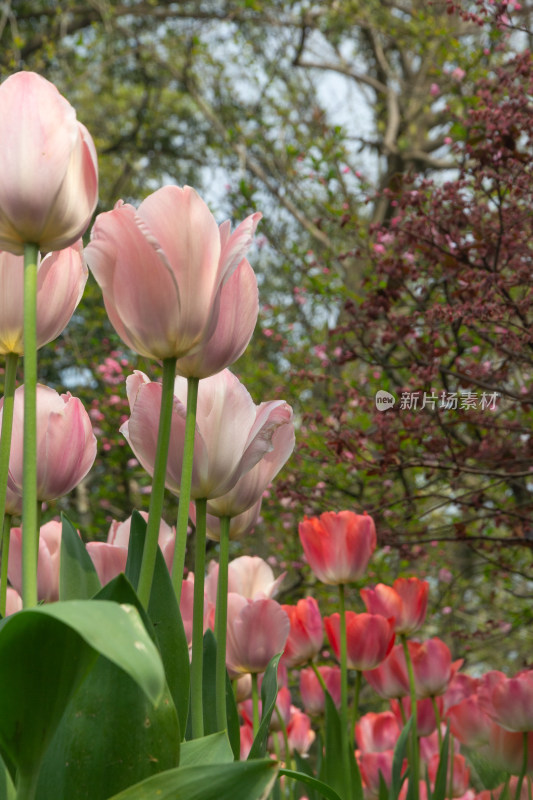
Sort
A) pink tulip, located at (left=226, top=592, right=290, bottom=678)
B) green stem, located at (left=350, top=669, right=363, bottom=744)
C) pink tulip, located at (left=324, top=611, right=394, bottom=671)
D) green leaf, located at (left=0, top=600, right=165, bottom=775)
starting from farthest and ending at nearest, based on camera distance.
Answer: pink tulip, located at (left=324, top=611, right=394, bottom=671), green stem, located at (left=350, top=669, right=363, bottom=744), pink tulip, located at (left=226, top=592, right=290, bottom=678), green leaf, located at (left=0, top=600, right=165, bottom=775)

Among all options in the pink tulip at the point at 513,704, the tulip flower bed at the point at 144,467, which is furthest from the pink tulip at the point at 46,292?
the pink tulip at the point at 513,704

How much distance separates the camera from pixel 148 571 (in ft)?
1.36

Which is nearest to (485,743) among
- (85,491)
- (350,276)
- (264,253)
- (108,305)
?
(108,305)

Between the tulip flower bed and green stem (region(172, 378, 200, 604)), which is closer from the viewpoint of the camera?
the tulip flower bed

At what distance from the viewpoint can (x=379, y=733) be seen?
1.39 metres

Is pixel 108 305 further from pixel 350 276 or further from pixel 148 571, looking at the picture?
pixel 350 276

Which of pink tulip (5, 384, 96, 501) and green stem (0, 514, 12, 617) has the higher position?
pink tulip (5, 384, 96, 501)

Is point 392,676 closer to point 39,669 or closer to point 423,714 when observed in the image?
point 423,714

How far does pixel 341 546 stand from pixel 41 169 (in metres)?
0.68

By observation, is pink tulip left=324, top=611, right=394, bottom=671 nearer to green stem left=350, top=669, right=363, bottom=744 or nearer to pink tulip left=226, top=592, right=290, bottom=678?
green stem left=350, top=669, right=363, bottom=744

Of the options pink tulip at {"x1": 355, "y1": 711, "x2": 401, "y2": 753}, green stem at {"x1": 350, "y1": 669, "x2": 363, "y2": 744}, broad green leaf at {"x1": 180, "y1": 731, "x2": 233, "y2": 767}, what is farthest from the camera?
pink tulip at {"x1": 355, "y1": 711, "x2": 401, "y2": 753}

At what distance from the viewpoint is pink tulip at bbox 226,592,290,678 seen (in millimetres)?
746

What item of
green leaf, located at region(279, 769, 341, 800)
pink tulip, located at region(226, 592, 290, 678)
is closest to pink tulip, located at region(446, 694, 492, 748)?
pink tulip, located at region(226, 592, 290, 678)

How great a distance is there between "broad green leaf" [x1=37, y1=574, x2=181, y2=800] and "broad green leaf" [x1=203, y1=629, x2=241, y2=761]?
186 millimetres
